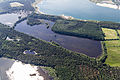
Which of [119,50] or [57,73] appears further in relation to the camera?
[119,50]

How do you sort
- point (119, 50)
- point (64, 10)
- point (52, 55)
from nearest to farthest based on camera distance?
point (52, 55), point (119, 50), point (64, 10)

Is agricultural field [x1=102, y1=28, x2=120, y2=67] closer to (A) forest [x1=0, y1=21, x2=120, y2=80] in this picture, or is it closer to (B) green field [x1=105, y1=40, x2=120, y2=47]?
(B) green field [x1=105, y1=40, x2=120, y2=47]

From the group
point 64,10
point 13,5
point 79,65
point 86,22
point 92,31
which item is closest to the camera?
point 79,65

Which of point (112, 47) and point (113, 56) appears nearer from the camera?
point (113, 56)

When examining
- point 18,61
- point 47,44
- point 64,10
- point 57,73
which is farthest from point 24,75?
point 64,10

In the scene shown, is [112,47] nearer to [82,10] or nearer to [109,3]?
[82,10]

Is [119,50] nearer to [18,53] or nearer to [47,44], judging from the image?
[47,44]

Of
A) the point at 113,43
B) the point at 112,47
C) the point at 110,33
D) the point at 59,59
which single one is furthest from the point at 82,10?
the point at 59,59
